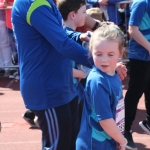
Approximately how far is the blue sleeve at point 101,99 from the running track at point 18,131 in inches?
82.0

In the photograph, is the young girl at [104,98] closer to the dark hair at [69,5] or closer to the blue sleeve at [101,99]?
the blue sleeve at [101,99]

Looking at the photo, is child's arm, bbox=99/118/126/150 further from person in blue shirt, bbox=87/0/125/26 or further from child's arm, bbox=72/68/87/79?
person in blue shirt, bbox=87/0/125/26

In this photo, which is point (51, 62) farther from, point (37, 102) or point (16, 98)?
point (16, 98)

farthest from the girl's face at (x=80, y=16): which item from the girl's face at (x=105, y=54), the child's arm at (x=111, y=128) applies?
the child's arm at (x=111, y=128)

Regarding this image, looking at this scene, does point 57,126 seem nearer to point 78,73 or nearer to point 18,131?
point 78,73

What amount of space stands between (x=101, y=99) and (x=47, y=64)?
1.72 feet

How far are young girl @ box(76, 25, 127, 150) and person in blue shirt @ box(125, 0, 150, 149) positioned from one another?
157 cm

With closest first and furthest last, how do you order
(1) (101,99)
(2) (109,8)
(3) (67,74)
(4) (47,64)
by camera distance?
(1) (101,99)
(4) (47,64)
(3) (67,74)
(2) (109,8)

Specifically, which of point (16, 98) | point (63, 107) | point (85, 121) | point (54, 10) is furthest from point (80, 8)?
point (16, 98)

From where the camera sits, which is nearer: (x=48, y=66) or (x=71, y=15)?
(x=48, y=66)

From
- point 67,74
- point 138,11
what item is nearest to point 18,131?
point 138,11

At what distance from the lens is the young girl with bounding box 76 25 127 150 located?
234 cm

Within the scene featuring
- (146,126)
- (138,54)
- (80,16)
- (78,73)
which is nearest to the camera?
(80,16)

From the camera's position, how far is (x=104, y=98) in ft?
7.64
